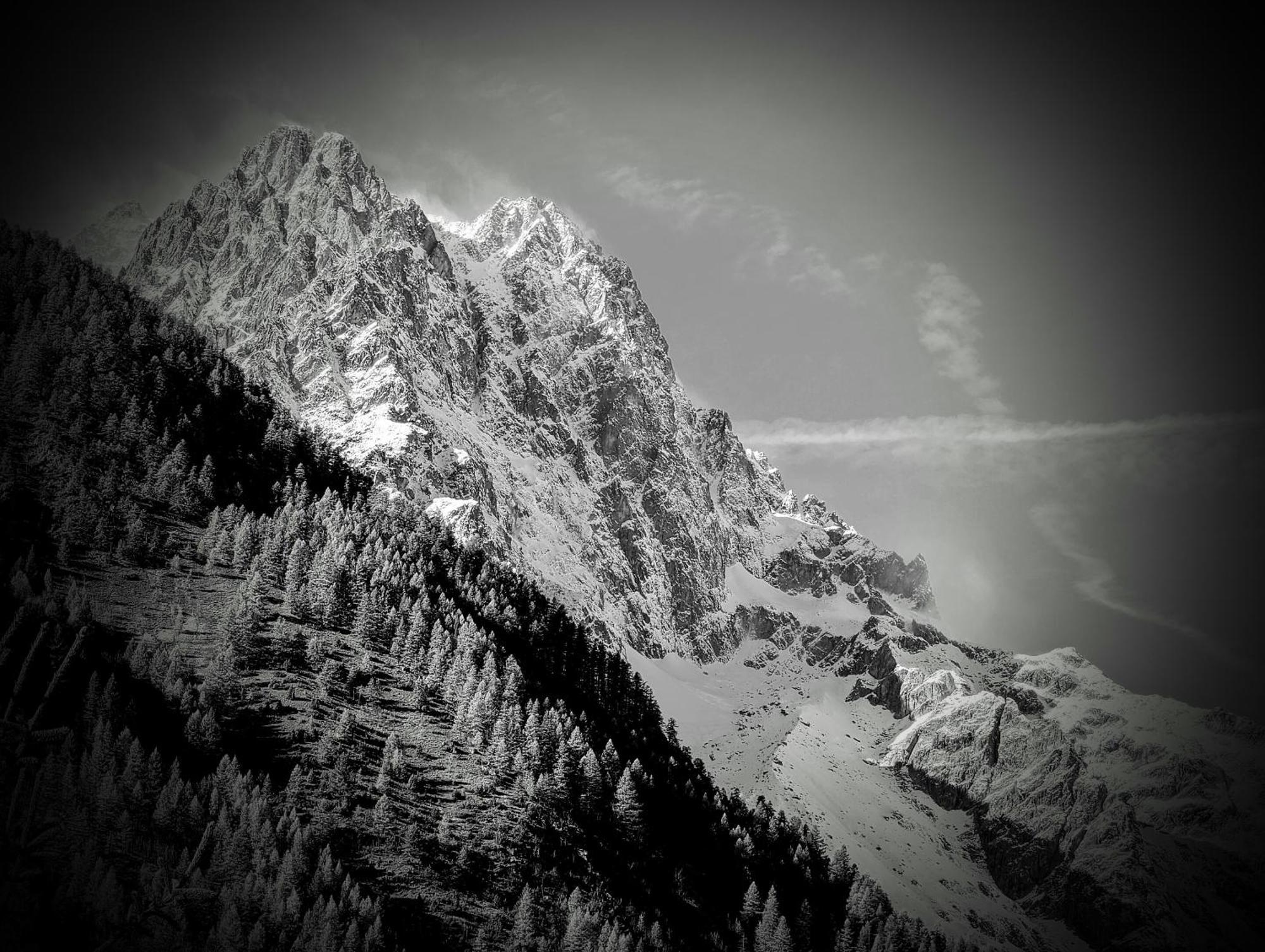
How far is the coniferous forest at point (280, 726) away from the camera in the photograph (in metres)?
46.4

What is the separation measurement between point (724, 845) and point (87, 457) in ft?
319

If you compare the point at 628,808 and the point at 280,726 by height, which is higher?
the point at 280,726

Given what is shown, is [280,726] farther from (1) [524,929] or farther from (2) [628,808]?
(2) [628,808]

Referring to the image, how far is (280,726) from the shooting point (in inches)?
2501

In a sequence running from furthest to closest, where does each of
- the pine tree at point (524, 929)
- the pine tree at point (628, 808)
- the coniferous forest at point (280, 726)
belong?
the pine tree at point (628, 808) < the pine tree at point (524, 929) < the coniferous forest at point (280, 726)

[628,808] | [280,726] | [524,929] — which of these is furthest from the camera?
[628,808]

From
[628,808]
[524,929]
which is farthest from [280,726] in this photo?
[628,808]

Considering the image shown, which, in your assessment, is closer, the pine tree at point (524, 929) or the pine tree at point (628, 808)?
the pine tree at point (524, 929)

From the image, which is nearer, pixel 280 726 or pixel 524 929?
pixel 524 929

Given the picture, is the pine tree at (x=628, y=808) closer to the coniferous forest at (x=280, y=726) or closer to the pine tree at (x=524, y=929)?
the coniferous forest at (x=280, y=726)

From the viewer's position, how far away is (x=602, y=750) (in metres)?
98.2

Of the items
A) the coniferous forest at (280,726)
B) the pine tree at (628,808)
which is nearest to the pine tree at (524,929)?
the coniferous forest at (280,726)

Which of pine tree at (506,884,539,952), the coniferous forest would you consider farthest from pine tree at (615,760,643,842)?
pine tree at (506,884,539,952)

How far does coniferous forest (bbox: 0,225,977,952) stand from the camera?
46.4 metres
